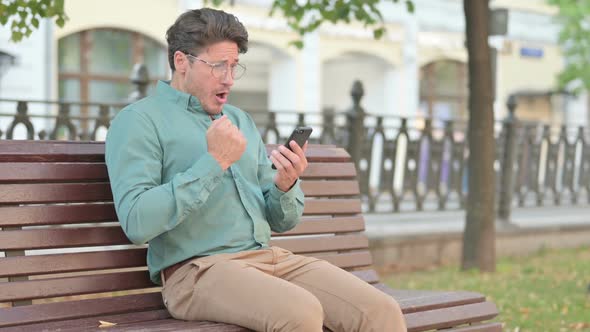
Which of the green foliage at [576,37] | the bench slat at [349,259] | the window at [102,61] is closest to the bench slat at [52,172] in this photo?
the bench slat at [349,259]

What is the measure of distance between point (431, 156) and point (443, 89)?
16.9m

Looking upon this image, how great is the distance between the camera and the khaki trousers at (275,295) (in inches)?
134

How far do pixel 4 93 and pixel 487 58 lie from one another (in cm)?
1182

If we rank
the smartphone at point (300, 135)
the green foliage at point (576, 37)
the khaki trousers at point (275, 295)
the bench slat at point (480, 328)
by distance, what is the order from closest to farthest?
1. the khaki trousers at point (275, 295)
2. the smartphone at point (300, 135)
3. the bench slat at point (480, 328)
4. the green foliage at point (576, 37)

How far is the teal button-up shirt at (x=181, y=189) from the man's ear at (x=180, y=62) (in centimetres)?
8

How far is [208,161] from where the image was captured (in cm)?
347

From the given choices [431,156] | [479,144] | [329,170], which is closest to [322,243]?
[329,170]

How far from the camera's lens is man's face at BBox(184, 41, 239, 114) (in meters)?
3.73

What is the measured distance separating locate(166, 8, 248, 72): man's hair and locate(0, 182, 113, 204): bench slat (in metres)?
0.61

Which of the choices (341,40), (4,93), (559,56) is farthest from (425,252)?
(559,56)

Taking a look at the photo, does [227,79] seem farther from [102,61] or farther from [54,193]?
[102,61]

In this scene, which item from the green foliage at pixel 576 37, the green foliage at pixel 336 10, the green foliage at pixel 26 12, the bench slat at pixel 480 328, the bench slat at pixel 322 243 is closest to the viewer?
the bench slat at pixel 480 328

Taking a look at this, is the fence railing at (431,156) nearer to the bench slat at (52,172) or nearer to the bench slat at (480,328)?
the bench slat at (52,172)

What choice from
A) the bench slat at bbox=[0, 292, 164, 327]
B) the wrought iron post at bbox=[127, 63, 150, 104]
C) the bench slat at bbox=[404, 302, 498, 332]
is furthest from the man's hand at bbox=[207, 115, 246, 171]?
the wrought iron post at bbox=[127, 63, 150, 104]
